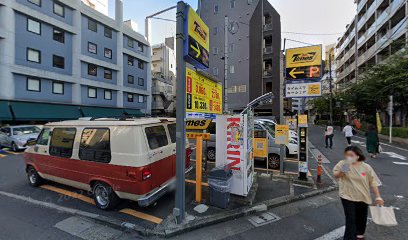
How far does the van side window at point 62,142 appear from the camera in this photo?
5098 millimetres

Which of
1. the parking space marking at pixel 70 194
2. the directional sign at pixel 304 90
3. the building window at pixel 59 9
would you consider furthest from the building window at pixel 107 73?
the directional sign at pixel 304 90

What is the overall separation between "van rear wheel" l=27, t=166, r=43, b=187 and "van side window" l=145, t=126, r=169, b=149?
4.30 m

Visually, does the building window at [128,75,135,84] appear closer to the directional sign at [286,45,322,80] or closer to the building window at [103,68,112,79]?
the building window at [103,68,112,79]

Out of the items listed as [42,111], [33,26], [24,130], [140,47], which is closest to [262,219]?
[24,130]

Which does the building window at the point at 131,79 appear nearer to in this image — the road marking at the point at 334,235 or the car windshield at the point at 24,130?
the car windshield at the point at 24,130

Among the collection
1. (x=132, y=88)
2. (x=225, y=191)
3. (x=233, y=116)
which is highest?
(x=132, y=88)

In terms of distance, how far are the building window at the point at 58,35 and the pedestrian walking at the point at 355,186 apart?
25626mm

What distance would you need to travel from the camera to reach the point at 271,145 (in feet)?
28.0

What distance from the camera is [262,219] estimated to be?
440 cm

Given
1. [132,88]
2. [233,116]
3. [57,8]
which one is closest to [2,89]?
[57,8]

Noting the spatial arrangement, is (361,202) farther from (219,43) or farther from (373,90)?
(219,43)

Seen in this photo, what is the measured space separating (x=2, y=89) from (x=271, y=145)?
817 inches

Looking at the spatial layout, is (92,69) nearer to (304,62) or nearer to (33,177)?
(33,177)

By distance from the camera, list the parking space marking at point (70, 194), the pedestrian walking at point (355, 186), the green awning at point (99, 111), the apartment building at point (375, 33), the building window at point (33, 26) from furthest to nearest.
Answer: the green awning at point (99, 111), the apartment building at point (375, 33), the building window at point (33, 26), the parking space marking at point (70, 194), the pedestrian walking at point (355, 186)
